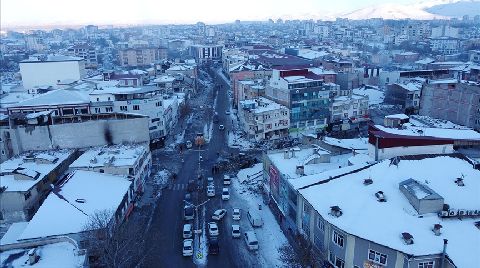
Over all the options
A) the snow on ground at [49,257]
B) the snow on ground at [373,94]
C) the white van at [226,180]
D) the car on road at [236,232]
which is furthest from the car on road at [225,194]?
the snow on ground at [373,94]

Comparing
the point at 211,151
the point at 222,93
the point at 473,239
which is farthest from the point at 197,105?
the point at 473,239

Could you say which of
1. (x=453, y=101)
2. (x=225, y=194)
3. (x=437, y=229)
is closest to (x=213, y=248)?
(x=225, y=194)

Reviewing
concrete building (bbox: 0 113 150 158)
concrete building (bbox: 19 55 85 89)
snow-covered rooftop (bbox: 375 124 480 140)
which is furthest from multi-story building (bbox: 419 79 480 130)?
concrete building (bbox: 19 55 85 89)

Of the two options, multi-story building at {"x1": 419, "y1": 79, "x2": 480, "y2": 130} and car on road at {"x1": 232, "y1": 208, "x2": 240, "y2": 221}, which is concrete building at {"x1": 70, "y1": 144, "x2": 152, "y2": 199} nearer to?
car on road at {"x1": 232, "y1": 208, "x2": 240, "y2": 221}

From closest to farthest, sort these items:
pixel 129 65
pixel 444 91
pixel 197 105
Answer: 1. pixel 444 91
2. pixel 197 105
3. pixel 129 65

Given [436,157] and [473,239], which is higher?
[436,157]

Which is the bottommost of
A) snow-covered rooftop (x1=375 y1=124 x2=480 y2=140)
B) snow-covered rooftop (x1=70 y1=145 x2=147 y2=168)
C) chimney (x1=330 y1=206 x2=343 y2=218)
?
snow-covered rooftop (x1=70 y1=145 x2=147 y2=168)

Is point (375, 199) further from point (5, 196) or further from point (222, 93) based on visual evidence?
point (222, 93)
